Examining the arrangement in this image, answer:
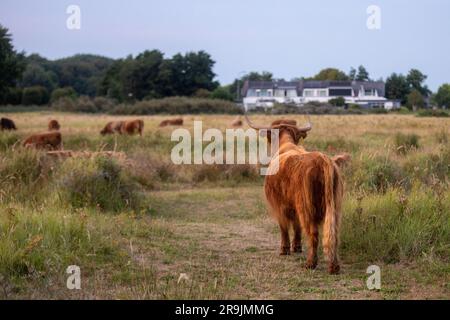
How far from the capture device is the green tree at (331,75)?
270 ft

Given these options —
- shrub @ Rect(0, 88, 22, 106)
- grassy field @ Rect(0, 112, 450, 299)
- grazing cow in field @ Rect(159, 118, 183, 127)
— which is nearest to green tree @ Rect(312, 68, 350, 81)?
shrub @ Rect(0, 88, 22, 106)

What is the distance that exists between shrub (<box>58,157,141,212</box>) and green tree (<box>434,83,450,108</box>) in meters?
27.7

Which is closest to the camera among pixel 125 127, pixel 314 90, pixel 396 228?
pixel 396 228

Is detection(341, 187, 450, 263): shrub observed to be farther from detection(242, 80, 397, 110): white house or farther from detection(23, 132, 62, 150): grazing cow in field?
detection(242, 80, 397, 110): white house

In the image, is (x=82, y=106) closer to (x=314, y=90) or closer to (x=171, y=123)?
(x=171, y=123)

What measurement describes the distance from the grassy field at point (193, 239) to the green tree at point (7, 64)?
3611 cm

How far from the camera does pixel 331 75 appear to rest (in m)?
84.6

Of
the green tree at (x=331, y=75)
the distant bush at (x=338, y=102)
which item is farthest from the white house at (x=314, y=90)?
the green tree at (x=331, y=75)

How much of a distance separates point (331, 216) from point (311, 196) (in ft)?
1.09

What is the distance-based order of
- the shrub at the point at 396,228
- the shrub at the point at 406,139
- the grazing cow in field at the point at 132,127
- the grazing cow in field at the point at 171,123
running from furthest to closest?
the grazing cow in field at the point at 171,123, the grazing cow in field at the point at 132,127, the shrub at the point at 406,139, the shrub at the point at 396,228

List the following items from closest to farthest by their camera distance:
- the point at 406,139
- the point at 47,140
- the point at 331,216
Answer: the point at 331,216
the point at 47,140
the point at 406,139

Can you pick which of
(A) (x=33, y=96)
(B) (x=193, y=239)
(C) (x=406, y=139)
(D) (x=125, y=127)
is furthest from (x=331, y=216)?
(A) (x=33, y=96)

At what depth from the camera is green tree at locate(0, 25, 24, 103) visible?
46500mm

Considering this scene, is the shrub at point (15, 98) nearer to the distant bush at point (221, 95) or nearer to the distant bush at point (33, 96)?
the distant bush at point (33, 96)
